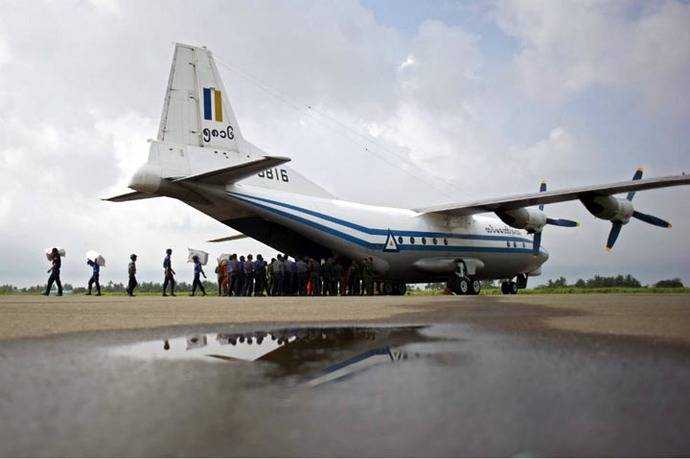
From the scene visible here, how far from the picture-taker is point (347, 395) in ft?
8.76

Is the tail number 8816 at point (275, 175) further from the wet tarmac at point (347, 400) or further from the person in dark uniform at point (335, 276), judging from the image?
the wet tarmac at point (347, 400)

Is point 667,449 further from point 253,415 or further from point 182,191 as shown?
point 182,191

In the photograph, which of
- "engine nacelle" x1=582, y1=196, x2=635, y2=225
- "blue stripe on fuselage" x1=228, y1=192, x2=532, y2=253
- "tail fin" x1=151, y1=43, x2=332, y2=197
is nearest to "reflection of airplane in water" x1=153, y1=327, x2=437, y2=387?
"tail fin" x1=151, y1=43, x2=332, y2=197

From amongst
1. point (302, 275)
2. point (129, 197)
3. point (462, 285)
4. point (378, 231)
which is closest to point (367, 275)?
point (378, 231)

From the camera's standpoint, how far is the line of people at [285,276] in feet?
65.4

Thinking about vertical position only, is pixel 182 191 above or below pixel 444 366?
above

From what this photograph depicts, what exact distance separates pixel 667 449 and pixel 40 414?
2.40m

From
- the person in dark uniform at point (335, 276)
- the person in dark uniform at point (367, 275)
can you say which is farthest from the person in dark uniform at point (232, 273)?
the person in dark uniform at point (367, 275)

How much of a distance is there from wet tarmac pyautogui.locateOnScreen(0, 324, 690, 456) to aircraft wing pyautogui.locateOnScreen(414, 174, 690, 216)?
1623cm

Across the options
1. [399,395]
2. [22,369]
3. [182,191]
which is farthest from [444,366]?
[182,191]

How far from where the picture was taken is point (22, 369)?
135 inches

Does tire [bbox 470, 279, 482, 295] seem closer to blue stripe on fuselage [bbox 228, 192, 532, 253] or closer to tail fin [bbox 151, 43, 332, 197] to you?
blue stripe on fuselage [bbox 228, 192, 532, 253]

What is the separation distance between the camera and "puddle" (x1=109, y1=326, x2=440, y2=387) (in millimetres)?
3451

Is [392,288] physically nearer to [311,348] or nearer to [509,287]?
[509,287]
